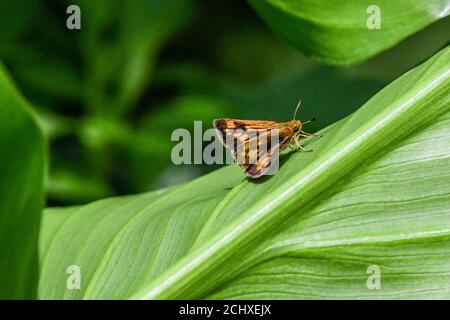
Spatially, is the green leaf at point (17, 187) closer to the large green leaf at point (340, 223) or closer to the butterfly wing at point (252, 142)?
the large green leaf at point (340, 223)

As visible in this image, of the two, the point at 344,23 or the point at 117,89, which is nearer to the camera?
the point at 344,23

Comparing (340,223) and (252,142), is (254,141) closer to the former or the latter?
(252,142)

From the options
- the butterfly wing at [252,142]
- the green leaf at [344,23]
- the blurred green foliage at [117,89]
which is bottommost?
the butterfly wing at [252,142]

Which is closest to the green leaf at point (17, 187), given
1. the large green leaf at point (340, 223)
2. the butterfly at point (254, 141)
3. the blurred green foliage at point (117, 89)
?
the large green leaf at point (340, 223)

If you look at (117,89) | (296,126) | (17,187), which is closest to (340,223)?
(296,126)

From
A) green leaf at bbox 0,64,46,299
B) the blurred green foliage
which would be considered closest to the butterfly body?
green leaf at bbox 0,64,46,299
